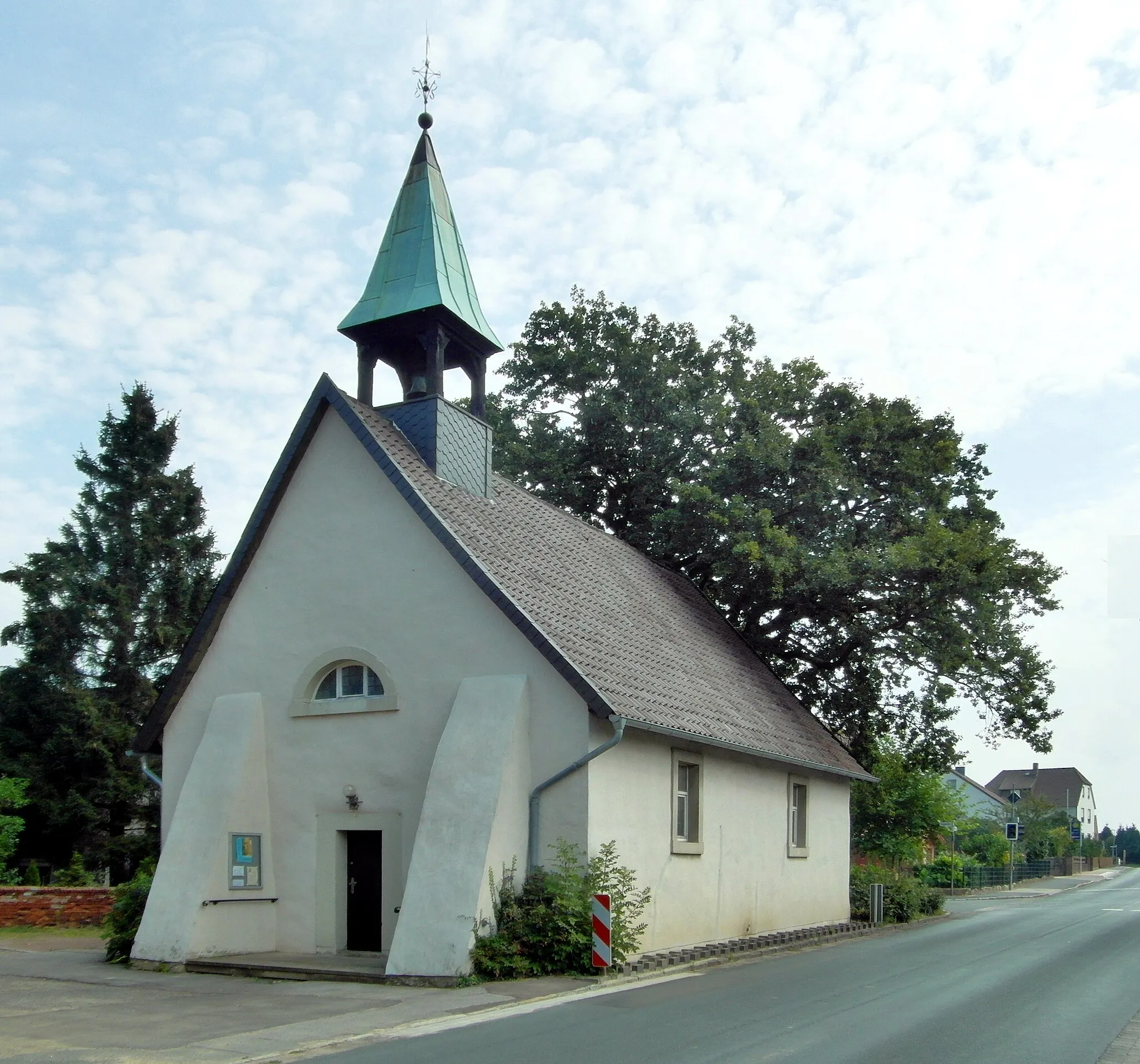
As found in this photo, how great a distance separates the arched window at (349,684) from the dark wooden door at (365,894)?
1840mm

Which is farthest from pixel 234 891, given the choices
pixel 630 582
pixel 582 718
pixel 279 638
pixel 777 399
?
pixel 777 399

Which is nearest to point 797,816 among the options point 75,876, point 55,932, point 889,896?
point 889,896

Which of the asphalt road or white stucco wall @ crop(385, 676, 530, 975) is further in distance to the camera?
white stucco wall @ crop(385, 676, 530, 975)

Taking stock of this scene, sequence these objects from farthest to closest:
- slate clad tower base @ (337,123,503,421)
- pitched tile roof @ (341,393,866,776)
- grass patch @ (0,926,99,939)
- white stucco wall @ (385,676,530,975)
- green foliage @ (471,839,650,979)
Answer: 1. grass patch @ (0,926,99,939)
2. slate clad tower base @ (337,123,503,421)
3. pitched tile roof @ (341,393,866,776)
4. green foliage @ (471,839,650,979)
5. white stucco wall @ (385,676,530,975)

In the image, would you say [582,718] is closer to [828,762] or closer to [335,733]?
[335,733]

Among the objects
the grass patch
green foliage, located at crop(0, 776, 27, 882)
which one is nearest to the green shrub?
green foliage, located at crop(0, 776, 27, 882)

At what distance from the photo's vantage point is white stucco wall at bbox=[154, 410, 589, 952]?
595 inches

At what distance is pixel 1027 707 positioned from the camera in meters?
26.9

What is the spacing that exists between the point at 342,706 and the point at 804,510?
44.6 ft

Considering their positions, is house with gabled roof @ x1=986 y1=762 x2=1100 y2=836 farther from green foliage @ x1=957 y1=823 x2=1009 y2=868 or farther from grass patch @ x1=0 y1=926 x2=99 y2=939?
grass patch @ x1=0 y1=926 x2=99 y2=939

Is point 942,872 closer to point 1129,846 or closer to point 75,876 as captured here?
point 75,876

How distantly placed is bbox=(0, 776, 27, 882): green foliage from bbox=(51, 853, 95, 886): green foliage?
3.09ft

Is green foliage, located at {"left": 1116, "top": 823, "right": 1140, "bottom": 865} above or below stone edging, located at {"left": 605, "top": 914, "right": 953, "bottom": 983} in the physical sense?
below

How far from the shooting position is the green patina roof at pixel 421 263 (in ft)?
62.1
